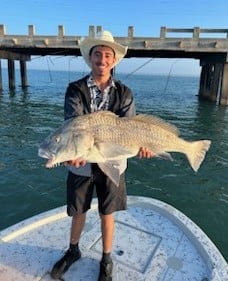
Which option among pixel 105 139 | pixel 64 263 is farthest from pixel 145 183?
pixel 105 139

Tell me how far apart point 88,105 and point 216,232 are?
370 cm

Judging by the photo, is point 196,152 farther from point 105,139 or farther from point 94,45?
point 94,45

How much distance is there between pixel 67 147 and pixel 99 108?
0.54 m

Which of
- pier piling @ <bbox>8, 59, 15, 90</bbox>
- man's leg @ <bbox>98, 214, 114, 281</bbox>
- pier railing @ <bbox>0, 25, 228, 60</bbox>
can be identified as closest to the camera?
man's leg @ <bbox>98, 214, 114, 281</bbox>

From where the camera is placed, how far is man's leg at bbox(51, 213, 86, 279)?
314cm

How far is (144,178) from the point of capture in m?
7.91

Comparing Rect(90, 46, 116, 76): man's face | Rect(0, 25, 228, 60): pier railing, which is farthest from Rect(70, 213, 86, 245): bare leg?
Rect(0, 25, 228, 60): pier railing

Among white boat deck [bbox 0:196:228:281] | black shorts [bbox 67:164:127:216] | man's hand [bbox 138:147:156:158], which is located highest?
man's hand [bbox 138:147:156:158]

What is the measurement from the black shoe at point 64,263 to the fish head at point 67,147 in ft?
3.85

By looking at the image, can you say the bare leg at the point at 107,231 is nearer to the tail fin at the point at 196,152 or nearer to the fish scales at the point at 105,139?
the fish scales at the point at 105,139

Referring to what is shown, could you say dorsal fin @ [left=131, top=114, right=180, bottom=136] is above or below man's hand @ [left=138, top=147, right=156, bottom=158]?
above

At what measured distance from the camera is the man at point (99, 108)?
2814mm

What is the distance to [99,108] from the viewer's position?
9.55ft

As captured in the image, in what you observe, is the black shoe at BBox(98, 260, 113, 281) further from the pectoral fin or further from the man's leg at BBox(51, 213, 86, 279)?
the pectoral fin
